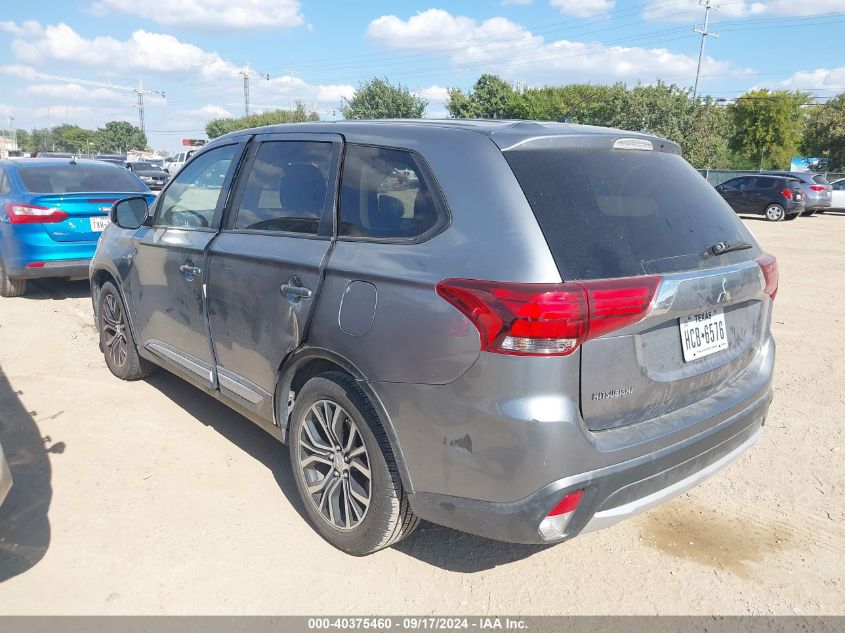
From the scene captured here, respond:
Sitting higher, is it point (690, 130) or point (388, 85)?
point (388, 85)

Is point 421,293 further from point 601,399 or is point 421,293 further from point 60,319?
point 60,319

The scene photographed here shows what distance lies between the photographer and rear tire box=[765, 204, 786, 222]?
853 inches

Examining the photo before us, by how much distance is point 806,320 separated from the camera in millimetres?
7211

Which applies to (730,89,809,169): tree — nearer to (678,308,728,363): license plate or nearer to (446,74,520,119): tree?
(446,74,520,119): tree

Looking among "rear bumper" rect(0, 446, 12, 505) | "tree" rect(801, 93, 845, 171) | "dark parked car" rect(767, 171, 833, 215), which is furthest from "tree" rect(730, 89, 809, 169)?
"rear bumper" rect(0, 446, 12, 505)

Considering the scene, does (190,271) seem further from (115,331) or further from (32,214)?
(32,214)

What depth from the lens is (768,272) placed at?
114 inches

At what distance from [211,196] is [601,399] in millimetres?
2633

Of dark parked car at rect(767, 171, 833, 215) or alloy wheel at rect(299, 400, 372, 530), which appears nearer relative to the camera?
alloy wheel at rect(299, 400, 372, 530)

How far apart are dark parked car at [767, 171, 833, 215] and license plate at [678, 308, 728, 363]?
73.8ft

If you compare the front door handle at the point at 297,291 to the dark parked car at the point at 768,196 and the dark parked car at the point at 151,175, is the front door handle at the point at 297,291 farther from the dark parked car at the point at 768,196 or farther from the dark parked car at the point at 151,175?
the dark parked car at the point at 151,175

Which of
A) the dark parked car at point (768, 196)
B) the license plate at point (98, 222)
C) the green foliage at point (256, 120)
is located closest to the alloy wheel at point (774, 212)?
the dark parked car at point (768, 196)

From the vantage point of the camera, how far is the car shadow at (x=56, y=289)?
26.8 ft

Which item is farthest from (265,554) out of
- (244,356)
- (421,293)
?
(421,293)
